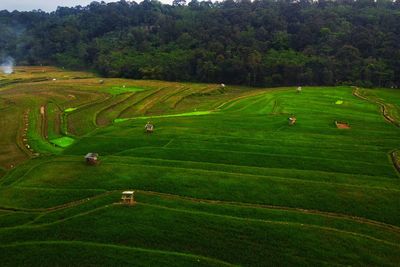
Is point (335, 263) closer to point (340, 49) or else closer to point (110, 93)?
point (110, 93)

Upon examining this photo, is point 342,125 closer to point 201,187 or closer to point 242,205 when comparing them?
point 201,187

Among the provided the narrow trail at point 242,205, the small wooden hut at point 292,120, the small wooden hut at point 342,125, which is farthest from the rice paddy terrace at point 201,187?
the small wooden hut at point 342,125

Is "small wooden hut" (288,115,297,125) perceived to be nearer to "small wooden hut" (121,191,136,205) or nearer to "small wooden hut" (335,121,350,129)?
"small wooden hut" (335,121,350,129)

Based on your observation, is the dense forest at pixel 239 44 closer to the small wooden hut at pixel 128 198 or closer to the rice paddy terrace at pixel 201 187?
the rice paddy terrace at pixel 201 187

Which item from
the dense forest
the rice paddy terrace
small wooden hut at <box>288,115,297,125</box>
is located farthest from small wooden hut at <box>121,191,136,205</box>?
the dense forest

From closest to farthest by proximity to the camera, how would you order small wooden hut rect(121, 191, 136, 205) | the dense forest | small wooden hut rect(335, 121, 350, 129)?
small wooden hut rect(121, 191, 136, 205)
small wooden hut rect(335, 121, 350, 129)
the dense forest
